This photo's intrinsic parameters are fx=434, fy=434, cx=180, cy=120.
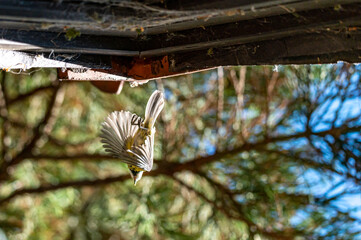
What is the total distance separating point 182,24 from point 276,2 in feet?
1.01

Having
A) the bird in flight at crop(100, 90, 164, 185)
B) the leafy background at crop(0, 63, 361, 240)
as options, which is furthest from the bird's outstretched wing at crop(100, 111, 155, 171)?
the leafy background at crop(0, 63, 361, 240)

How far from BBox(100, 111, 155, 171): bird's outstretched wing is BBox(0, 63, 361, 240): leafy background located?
128 cm

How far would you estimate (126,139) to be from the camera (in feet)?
5.16

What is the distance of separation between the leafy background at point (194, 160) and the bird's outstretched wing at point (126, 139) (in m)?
1.28

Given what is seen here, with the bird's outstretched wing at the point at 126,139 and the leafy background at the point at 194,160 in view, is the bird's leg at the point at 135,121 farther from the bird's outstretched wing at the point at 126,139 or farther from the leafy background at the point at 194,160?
the leafy background at the point at 194,160

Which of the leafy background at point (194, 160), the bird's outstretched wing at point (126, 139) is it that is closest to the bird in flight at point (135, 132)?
the bird's outstretched wing at point (126, 139)

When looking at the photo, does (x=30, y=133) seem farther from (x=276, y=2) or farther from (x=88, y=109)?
(x=276, y=2)

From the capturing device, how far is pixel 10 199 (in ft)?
9.29

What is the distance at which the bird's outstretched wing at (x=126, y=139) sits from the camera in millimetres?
1553

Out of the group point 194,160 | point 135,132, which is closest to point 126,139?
point 135,132

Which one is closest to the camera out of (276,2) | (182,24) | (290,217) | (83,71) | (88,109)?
(276,2)

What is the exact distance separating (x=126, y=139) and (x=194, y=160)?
136 centimetres

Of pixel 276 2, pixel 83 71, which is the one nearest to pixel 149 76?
pixel 83 71

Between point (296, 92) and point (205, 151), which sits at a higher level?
point (296, 92)
